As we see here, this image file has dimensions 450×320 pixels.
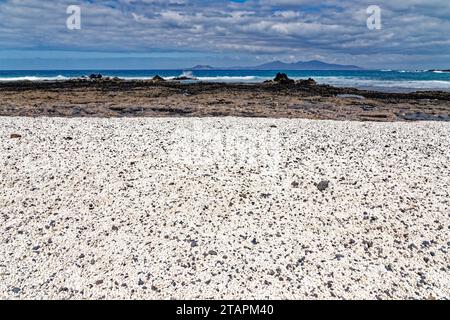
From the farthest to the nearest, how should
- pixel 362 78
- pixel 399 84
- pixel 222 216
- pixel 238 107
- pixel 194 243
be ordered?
pixel 362 78
pixel 399 84
pixel 238 107
pixel 222 216
pixel 194 243

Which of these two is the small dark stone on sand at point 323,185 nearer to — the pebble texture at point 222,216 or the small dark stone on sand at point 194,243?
the pebble texture at point 222,216

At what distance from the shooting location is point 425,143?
9.77 metres

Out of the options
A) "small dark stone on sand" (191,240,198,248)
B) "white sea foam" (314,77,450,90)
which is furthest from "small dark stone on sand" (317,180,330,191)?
"white sea foam" (314,77,450,90)

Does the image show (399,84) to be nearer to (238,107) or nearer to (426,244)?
(238,107)

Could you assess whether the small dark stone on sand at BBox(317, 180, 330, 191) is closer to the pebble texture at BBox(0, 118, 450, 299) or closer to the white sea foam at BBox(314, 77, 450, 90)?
the pebble texture at BBox(0, 118, 450, 299)

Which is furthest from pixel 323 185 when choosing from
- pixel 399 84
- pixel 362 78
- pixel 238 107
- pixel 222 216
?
pixel 362 78

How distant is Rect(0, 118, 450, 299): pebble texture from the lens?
520cm

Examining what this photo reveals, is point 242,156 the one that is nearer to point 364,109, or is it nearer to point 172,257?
point 172,257

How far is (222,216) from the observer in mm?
6531

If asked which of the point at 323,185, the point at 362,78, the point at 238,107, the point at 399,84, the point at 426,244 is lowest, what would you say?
the point at 426,244

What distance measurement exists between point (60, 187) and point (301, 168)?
4.14 m

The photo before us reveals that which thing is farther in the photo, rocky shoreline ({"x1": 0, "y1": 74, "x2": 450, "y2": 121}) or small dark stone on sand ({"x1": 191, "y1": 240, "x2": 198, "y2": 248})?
rocky shoreline ({"x1": 0, "y1": 74, "x2": 450, "y2": 121})

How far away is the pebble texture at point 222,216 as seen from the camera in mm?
5203
